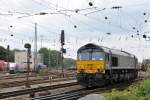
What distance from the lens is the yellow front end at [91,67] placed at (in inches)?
1394

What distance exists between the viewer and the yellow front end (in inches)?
1394

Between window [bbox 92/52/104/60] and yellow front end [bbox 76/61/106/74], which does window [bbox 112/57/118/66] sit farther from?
yellow front end [bbox 76/61/106/74]

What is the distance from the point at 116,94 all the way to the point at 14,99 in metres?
9.01

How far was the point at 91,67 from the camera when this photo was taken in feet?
118

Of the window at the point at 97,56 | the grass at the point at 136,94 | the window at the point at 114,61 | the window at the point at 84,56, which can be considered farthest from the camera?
the window at the point at 114,61

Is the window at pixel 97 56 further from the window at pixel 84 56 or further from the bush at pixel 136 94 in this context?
the bush at pixel 136 94

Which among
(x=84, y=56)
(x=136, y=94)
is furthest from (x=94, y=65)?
(x=136, y=94)

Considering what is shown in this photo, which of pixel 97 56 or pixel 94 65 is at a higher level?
pixel 97 56

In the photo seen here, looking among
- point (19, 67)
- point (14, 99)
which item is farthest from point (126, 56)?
point (19, 67)

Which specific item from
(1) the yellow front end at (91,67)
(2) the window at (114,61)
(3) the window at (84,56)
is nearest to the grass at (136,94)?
(1) the yellow front end at (91,67)

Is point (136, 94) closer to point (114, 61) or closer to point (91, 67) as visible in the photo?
point (91, 67)

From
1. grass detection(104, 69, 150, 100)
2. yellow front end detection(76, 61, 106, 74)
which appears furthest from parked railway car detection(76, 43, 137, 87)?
grass detection(104, 69, 150, 100)

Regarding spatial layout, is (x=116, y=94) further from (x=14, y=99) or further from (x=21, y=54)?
(x=21, y=54)

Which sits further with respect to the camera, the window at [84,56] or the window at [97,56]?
the window at [84,56]
